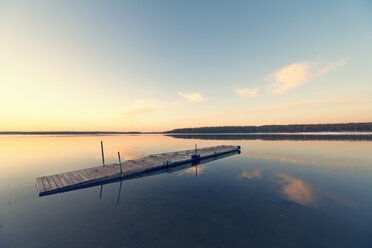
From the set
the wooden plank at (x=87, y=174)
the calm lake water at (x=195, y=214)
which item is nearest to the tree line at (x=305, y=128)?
the calm lake water at (x=195, y=214)

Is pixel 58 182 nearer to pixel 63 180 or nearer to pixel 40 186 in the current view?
pixel 63 180

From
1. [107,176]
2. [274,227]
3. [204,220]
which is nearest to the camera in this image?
[274,227]

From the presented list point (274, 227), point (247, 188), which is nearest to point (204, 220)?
point (274, 227)

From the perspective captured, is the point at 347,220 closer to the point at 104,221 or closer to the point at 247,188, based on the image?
A: the point at 247,188

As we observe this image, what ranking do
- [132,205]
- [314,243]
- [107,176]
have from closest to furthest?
1. [314,243]
2. [132,205]
3. [107,176]

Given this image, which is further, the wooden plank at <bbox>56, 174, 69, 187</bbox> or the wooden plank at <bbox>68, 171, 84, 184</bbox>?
the wooden plank at <bbox>68, 171, 84, 184</bbox>

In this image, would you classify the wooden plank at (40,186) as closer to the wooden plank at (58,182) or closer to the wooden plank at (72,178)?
the wooden plank at (58,182)

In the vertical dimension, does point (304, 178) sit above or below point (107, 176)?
below

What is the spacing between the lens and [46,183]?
13.6 metres

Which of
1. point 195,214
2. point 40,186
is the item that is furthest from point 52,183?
point 195,214

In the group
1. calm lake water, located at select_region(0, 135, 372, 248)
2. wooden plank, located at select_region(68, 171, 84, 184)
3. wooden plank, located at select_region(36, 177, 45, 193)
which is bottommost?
calm lake water, located at select_region(0, 135, 372, 248)

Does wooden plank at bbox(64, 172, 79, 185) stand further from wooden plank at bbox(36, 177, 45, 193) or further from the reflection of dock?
wooden plank at bbox(36, 177, 45, 193)

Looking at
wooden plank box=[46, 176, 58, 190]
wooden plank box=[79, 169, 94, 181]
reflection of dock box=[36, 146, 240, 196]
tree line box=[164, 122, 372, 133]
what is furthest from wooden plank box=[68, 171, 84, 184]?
tree line box=[164, 122, 372, 133]

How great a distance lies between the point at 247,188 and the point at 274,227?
5.82 metres
